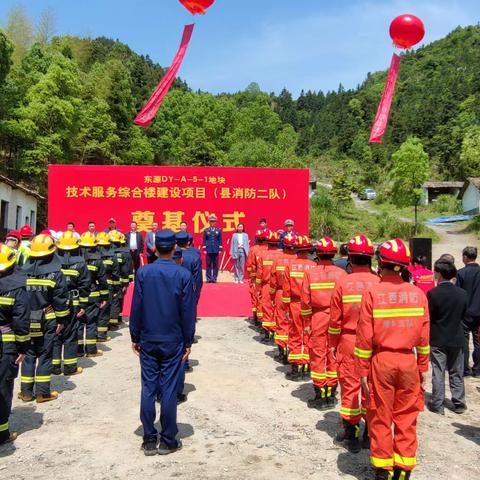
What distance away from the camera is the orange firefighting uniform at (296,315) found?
19.4ft

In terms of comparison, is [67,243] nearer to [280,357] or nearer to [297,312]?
[297,312]

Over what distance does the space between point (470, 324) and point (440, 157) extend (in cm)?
5552

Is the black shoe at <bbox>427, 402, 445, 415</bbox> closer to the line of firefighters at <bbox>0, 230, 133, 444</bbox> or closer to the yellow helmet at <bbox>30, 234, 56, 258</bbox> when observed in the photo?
the line of firefighters at <bbox>0, 230, 133, 444</bbox>

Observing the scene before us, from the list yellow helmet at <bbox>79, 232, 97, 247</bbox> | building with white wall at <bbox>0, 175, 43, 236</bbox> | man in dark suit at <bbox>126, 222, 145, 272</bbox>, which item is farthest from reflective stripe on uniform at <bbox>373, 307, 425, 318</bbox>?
building with white wall at <bbox>0, 175, 43, 236</bbox>

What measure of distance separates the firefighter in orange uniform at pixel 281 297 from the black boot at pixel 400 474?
10.3 ft

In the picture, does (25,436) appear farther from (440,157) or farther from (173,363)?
(440,157)

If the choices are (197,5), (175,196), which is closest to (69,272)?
(197,5)

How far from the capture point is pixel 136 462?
3783 mm

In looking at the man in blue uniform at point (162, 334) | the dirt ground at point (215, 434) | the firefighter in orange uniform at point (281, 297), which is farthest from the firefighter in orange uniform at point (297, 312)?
the man in blue uniform at point (162, 334)

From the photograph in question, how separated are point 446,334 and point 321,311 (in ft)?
4.61

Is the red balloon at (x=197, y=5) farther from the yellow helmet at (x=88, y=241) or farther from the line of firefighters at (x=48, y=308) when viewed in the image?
the yellow helmet at (x=88, y=241)

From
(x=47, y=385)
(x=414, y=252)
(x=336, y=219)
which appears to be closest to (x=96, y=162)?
(x=336, y=219)

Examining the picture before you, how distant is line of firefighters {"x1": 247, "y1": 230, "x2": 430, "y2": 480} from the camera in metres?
3.22

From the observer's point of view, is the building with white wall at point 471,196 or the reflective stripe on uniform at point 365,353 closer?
the reflective stripe on uniform at point 365,353
